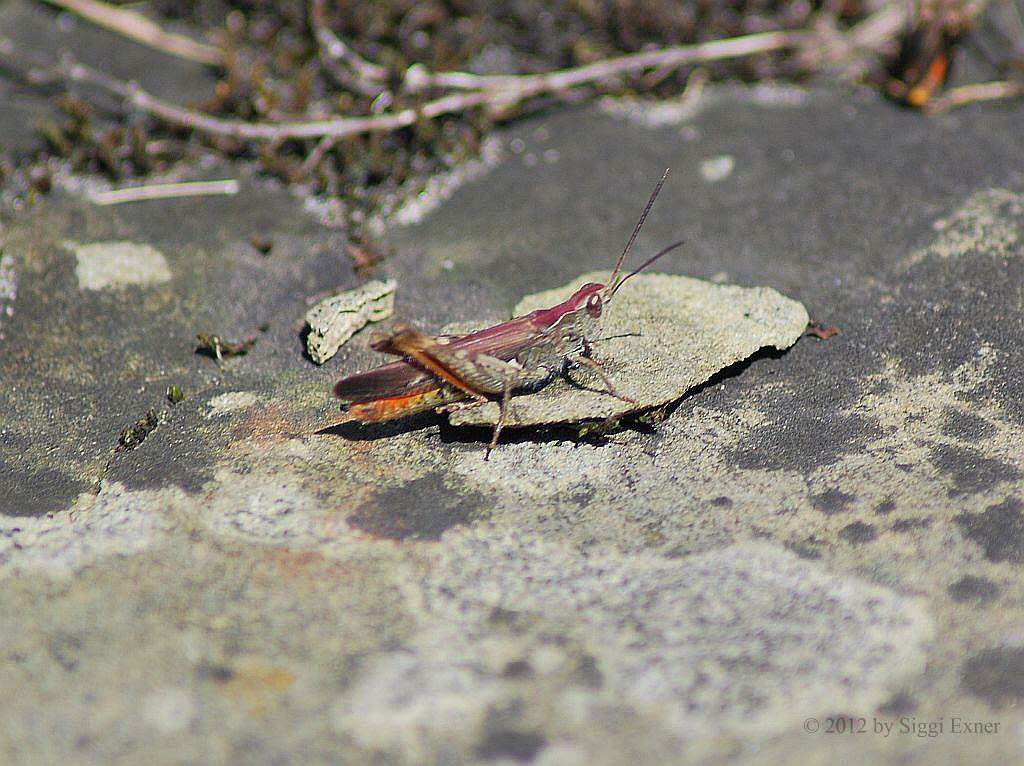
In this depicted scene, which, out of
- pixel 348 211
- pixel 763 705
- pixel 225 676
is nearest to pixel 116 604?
pixel 225 676

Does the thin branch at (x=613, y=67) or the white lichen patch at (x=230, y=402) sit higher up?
the thin branch at (x=613, y=67)

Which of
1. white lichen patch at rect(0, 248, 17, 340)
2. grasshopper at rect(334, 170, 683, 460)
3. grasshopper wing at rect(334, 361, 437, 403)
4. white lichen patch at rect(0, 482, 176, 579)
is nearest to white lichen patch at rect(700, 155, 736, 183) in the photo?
grasshopper at rect(334, 170, 683, 460)

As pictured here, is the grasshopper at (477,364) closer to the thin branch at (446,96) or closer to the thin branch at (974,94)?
the thin branch at (446,96)

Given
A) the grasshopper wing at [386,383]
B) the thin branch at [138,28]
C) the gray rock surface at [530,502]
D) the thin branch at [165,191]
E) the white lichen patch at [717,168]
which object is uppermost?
the thin branch at [138,28]

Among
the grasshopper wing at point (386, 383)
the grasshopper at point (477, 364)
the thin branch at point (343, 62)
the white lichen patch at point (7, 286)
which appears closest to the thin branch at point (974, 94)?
the grasshopper at point (477, 364)

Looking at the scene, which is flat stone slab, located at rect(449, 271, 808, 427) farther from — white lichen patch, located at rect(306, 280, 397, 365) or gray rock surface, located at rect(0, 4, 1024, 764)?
white lichen patch, located at rect(306, 280, 397, 365)

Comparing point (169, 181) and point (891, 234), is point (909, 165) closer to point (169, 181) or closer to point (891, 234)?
point (891, 234)

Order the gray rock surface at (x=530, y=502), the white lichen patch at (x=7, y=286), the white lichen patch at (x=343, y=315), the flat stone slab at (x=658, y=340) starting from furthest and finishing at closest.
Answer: the white lichen patch at (x=7, y=286)
the white lichen patch at (x=343, y=315)
the flat stone slab at (x=658, y=340)
the gray rock surface at (x=530, y=502)
